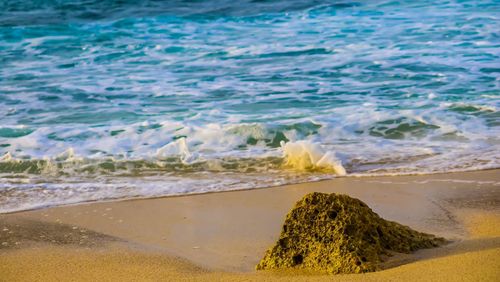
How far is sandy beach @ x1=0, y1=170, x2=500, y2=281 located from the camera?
3451 millimetres

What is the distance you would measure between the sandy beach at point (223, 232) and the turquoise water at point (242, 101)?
25cm

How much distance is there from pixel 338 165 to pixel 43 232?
2041 millimetres

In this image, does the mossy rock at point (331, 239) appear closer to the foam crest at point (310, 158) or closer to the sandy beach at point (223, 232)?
the sandy beach at point (223, 232)

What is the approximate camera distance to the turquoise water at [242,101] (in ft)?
18.2

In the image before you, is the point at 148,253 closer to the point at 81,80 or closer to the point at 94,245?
the point at 94,245

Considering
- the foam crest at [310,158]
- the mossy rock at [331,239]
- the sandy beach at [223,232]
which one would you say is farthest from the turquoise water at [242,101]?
the mossy rock at [331,239]

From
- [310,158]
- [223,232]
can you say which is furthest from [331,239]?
[310,158]

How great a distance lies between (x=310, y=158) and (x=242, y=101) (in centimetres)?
248

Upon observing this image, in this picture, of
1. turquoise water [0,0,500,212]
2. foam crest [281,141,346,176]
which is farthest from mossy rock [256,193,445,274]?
foam crest [281,141,346,176]

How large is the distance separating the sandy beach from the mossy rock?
65 mm

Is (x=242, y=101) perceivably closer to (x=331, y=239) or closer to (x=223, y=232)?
(x=223, y=232)

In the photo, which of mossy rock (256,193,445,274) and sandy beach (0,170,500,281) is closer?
mossy rock (256,193,445,274)

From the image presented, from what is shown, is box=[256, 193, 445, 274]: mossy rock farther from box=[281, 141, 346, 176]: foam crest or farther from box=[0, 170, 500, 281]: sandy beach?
box=[281, 141, 346, 176]: foam crest

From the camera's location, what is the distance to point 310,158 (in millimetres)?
5582
